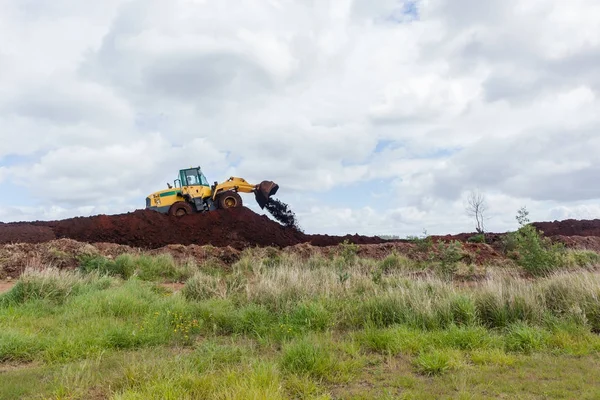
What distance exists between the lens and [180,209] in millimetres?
25484

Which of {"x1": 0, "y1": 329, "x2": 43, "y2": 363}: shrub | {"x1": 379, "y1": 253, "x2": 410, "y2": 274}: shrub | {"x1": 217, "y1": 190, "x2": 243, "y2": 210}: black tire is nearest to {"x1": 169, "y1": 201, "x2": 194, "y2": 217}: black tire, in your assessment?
{"x1": 217, "y1": 190, "x2": 243, "y2": 210}: black tire

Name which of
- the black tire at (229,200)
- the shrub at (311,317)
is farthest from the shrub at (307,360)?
the black tire at (229,200)

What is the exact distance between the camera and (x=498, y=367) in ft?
17.1

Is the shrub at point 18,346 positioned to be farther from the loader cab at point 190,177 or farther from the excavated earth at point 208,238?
the loader cab at point 190,177

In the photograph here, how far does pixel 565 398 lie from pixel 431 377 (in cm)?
128

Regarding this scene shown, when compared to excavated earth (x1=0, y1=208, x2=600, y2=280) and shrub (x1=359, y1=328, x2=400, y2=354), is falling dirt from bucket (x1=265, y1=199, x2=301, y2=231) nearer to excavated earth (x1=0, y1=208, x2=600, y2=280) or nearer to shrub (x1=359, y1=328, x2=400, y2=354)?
excavated earth (x1=0, y1=208, x2=600, y2=280)

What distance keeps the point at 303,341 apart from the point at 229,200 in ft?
69.2

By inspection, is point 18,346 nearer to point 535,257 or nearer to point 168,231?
point 535,257

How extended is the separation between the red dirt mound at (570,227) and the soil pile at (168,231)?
1210 cm

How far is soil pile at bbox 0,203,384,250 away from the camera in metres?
23.2

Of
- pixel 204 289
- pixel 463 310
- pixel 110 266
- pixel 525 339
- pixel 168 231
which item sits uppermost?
pixel 168 231

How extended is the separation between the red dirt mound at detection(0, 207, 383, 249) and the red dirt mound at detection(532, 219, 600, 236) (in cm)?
1197

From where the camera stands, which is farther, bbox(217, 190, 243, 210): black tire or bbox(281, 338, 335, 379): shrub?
bbox(217, 190, 243, 210): black tire

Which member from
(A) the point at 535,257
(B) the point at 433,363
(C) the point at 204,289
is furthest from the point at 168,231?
(B) the point at 433,363
